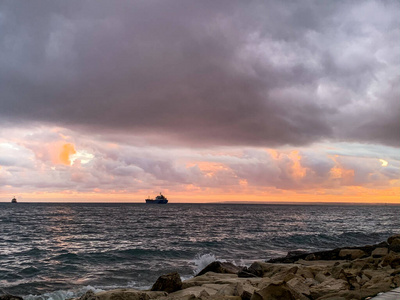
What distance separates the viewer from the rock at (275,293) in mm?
7457

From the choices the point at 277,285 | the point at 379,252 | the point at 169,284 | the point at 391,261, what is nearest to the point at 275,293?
the point at 277,285

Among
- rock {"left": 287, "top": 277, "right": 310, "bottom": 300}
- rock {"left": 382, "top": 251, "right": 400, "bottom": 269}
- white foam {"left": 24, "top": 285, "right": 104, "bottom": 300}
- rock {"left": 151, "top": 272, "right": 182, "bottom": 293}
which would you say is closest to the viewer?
Result: rock {"left": 287, "top": 277, "right": 310, "bottom": 300}

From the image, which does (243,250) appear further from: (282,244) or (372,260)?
(372,260)

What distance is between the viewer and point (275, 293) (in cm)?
751

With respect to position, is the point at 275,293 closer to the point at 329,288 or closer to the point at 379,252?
the point at 329,288

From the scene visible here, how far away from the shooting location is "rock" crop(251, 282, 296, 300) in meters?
7.46

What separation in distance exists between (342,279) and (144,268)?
1344 cm

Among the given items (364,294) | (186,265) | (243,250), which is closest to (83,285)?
(186,265)

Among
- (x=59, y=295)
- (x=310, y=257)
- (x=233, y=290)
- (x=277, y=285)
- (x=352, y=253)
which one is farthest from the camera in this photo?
(x=310, y=257)

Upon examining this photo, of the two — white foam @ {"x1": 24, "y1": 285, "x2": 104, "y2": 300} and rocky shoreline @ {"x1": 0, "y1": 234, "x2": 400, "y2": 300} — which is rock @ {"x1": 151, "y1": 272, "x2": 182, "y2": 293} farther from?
white foam @ {"x1": 24, "y1": 285, "x2": 104, "y2": 300}

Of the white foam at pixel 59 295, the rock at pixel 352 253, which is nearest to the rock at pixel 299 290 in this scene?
the white foam at pixel 59 295

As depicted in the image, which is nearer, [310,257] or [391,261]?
[391,261]

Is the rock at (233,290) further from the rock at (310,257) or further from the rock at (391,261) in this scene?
the rock at (310,257)

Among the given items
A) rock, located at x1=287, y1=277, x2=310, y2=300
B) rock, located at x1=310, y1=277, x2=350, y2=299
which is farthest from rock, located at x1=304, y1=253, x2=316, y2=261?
rock, located at x1=287, y1=277, x2=310, y2=300
